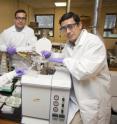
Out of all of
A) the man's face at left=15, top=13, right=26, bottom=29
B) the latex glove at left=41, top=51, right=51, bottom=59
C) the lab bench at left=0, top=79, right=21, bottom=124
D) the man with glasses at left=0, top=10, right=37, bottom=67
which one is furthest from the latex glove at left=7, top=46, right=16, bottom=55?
the lab bench at left=0, top=79, right=21, bottom=124

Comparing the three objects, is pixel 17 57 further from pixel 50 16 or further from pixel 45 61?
pixel 50 16

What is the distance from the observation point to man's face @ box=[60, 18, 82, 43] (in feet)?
4.00

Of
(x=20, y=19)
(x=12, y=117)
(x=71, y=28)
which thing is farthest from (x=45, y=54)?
(x=20, y=19)

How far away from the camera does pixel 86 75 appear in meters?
1.09

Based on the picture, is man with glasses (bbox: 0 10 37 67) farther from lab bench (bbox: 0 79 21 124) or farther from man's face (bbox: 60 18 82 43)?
lab bench (bbox: 0 79 21 124)

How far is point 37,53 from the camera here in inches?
53.0

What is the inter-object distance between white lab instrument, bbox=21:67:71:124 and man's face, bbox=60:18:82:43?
339 mm

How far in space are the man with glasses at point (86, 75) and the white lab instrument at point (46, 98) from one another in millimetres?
102

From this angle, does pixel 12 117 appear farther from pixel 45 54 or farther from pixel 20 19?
pixel 20 19

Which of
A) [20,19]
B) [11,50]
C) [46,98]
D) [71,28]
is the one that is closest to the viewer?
[46,98]

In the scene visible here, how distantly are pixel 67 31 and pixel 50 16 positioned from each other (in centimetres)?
523

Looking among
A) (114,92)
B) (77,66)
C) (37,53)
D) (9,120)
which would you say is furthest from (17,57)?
(114,92)

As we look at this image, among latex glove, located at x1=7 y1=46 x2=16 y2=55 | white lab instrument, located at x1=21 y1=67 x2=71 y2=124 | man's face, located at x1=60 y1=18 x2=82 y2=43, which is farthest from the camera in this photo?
latex glove, located at x1=7 y1=46 x2=16 y2=55

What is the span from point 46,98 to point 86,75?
31 cm
